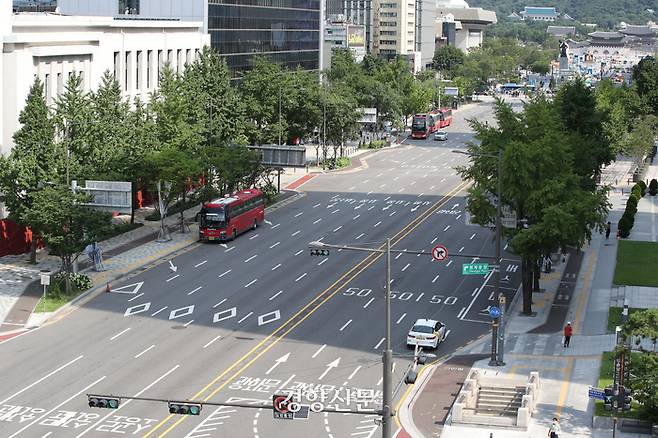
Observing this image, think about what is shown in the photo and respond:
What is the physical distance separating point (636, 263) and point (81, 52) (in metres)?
47.5

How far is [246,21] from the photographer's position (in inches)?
6417

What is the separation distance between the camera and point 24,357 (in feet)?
209

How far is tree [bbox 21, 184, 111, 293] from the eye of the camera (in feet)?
251

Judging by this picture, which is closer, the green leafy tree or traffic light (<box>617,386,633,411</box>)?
traffic light (<box>617,386,633,411</box>)

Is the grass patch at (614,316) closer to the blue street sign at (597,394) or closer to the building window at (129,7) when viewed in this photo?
the blue street sign at (597,394)

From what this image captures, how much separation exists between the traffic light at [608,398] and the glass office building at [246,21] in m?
102

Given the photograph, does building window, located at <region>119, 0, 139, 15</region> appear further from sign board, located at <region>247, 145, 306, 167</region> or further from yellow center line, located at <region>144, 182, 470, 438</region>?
yellow center line, located at <region>144, 182, 470, 438</region>

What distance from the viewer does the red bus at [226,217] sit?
95.8 metres

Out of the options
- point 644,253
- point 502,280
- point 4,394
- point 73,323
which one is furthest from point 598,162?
point 4,394

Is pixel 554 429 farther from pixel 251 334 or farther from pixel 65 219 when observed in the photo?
pixel 65 219

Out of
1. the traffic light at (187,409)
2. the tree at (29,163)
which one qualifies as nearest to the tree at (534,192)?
the tree at (29,163)

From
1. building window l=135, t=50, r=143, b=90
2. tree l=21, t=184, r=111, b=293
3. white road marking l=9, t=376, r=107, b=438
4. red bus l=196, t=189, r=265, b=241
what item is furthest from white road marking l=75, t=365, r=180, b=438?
building window l=135, t=50, r=143, b=90

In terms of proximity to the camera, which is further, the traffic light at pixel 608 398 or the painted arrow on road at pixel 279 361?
the painted arrow on road at pixel 279 361

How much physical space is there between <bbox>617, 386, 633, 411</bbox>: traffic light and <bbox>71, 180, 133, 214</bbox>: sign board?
117 ft
